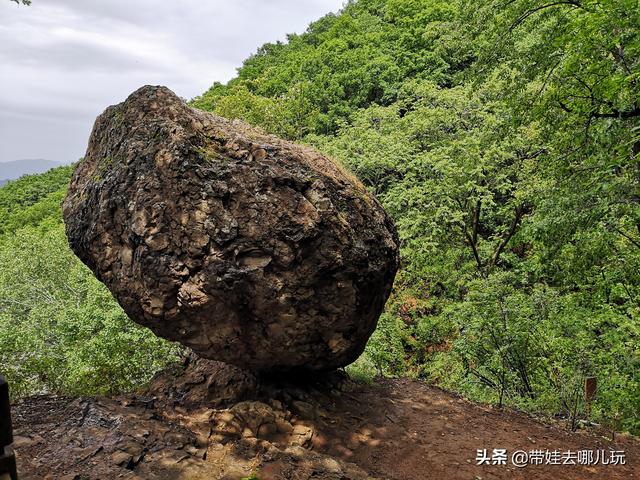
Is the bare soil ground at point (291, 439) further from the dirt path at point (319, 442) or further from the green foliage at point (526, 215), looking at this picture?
the green foliage at point (526, 215)

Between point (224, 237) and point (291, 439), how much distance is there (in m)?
2.77

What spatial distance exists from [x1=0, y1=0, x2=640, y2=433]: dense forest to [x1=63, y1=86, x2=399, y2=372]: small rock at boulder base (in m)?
2.67

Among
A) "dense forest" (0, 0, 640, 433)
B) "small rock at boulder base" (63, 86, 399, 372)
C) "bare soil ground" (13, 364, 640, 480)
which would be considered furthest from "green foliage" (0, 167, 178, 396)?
"small rock at boulder base" (63, 86, 399, 372)

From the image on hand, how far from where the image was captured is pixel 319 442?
5.71m

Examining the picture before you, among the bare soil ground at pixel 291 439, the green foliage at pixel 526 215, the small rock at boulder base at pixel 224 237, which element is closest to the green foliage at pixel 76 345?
the bare soil ground at pixel 291 439

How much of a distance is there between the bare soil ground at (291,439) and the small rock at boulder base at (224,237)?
0.88m

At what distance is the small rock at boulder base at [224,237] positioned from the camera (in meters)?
5.00

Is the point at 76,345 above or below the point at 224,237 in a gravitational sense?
below

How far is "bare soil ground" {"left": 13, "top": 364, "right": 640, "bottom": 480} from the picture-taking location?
14.7 ft

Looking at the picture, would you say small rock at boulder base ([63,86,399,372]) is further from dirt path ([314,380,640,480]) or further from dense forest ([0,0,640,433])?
dense forest ([0,0,640,433])
